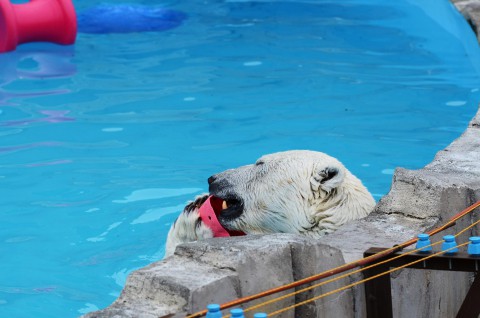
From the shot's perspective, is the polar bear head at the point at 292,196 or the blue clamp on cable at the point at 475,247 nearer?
the blue clamp on cable at the point at 475,247

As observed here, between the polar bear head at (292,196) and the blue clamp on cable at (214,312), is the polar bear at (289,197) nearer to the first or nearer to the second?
the polar bear head at (292,196)

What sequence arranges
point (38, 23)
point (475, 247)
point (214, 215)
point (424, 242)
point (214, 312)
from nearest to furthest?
point (214, 312) < point (475, 247) < point (424, 242) < point (214, 215) < point (38, 23)

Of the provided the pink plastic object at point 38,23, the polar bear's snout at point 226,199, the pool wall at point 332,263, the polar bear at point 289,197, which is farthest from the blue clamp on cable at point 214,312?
the pink plastic object at point 38,23

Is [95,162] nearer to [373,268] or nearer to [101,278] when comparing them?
[101,278]

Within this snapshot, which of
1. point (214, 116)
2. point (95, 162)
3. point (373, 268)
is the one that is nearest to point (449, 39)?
point (214, 116)

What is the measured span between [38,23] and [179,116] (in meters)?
2.81

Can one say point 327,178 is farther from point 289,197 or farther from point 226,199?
point 226,199

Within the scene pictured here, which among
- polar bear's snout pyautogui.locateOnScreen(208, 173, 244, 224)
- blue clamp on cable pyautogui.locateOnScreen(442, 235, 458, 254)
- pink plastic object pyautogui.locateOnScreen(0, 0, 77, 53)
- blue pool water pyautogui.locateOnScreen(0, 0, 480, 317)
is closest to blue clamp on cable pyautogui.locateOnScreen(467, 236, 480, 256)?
blue clamp on cable pyautogui.locateOnScreen(442, 235, 458, 254)

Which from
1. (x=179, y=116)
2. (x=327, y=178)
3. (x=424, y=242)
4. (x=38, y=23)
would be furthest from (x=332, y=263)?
(x=38, y=23)

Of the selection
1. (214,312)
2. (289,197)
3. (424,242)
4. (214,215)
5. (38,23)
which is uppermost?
(214,312)

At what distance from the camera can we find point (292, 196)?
4160 millimetres

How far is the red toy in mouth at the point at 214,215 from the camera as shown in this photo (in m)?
4.34

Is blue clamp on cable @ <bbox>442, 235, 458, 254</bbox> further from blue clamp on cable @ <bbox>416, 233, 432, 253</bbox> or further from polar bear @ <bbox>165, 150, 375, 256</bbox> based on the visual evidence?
polar bear @ <bbox>165, 150, 375, 256</bbox>

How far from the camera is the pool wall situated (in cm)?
292
